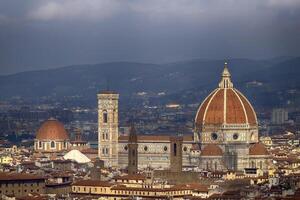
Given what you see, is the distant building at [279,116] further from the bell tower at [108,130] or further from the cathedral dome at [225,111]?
the cathedral dome at [225,111]

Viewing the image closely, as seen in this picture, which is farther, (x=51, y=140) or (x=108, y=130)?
(x=51, y=140)

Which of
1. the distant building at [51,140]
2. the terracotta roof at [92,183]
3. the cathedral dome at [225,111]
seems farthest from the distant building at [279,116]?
the terracotta roof at [92,183]

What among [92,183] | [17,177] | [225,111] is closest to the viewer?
[17,177]

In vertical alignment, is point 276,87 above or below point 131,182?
above

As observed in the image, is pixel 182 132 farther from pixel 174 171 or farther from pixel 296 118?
pixel 174 171

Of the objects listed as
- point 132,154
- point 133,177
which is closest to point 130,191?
point 133,177

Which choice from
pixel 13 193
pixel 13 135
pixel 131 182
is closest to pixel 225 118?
pixel 131 182

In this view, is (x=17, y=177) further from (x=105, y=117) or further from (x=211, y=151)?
(x=105, y=117)

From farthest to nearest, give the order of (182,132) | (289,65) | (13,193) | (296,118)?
1. (289,65)
2. (296,118)
3. (182,132)
4. (13,193)
